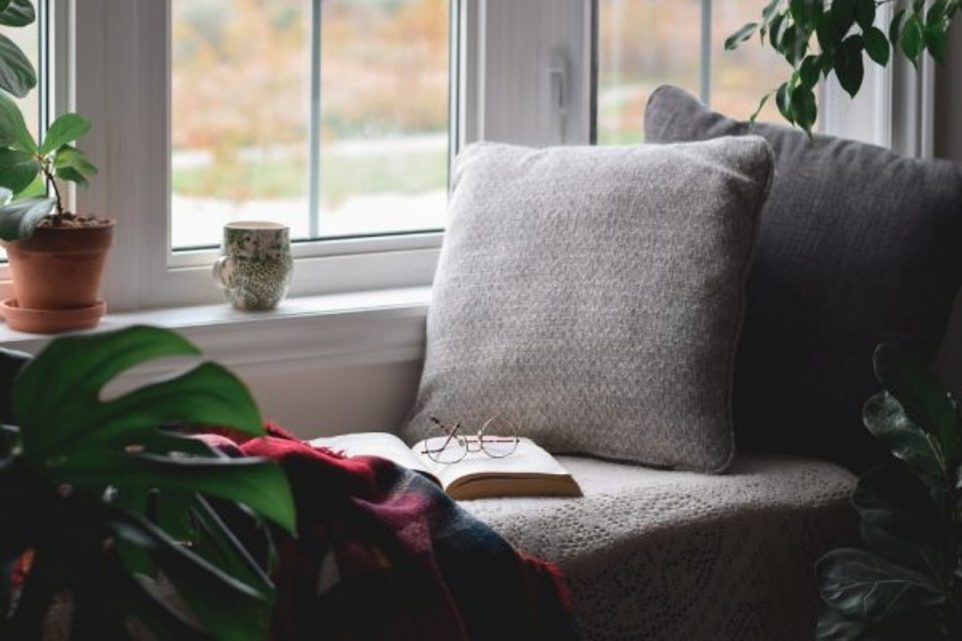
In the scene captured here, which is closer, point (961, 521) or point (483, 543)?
point (483, 543)

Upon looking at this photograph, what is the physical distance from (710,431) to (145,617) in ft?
4.51

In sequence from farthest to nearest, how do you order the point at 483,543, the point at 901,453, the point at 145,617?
1. the point at 901,453
2. the point at 483,543
3. the point at 145,617

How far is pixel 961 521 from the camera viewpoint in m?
2.26

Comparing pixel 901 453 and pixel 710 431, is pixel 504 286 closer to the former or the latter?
pixel 710 431

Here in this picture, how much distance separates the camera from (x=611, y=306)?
240cm

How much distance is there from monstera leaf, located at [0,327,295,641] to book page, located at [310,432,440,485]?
961 mm

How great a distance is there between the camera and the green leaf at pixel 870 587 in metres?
2.20

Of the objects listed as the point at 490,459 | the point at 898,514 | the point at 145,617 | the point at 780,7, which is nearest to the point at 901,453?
the point at 898,514

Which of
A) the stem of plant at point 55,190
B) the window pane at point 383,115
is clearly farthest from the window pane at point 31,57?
the window pane at point 383,115

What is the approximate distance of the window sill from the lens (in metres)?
2.43

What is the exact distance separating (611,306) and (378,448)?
41 centimetres

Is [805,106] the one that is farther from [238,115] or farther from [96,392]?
[96,392]

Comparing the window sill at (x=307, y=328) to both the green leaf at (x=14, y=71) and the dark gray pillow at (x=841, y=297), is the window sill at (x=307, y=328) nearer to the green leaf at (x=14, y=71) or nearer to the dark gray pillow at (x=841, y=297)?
the green leaf at (x=14, y=71)

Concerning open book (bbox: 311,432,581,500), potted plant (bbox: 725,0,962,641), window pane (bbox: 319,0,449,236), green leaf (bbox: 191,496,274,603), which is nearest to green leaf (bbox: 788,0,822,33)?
potted plant (bbox: 725,0,962,641)
